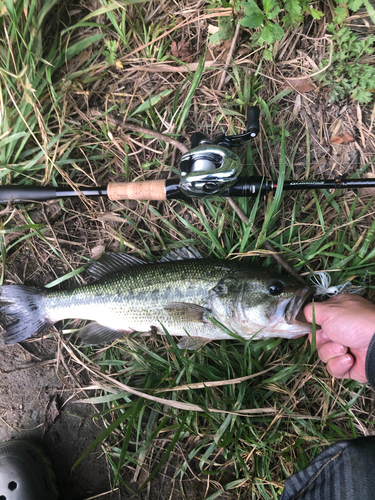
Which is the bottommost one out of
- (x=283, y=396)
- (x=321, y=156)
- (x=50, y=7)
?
(x=283, y=396)

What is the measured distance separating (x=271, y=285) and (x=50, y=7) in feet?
11.2

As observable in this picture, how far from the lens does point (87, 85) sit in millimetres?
3107

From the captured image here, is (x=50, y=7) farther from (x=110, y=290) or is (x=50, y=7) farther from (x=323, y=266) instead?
(x=323, y=266)

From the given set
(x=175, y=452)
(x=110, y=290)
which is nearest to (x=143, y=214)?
(x=110, y=290)

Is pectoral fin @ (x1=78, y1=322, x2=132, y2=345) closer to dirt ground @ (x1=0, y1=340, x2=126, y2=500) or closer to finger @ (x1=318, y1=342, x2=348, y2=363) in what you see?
dirt ground @ (x1=0, y1=340, x2=126, y2=500)

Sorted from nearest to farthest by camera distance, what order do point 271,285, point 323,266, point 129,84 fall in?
1. point 271,285
2. point 323,266
3. point 129,84

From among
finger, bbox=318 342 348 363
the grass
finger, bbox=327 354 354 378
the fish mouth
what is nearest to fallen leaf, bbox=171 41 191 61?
the grass

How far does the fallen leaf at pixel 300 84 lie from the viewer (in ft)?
9.11

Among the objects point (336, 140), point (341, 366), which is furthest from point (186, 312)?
point (336, 140)

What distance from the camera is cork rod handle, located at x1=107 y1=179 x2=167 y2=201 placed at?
2543 millimetres

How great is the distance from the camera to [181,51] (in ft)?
9.64

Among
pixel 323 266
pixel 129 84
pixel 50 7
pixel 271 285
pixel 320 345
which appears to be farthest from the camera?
pixel 129 84

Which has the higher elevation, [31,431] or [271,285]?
[271,285]

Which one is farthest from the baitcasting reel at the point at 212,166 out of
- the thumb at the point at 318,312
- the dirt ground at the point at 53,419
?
the dirt ground at the point at 53,419
